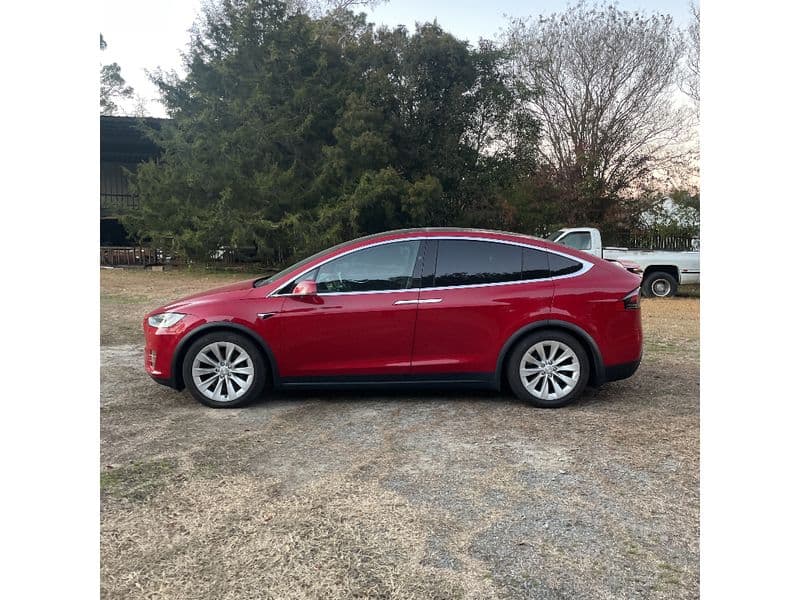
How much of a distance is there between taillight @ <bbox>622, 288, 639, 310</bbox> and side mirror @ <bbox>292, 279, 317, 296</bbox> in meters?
2.72

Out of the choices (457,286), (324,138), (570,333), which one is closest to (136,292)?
(324,138)

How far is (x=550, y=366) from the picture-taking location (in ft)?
19.8

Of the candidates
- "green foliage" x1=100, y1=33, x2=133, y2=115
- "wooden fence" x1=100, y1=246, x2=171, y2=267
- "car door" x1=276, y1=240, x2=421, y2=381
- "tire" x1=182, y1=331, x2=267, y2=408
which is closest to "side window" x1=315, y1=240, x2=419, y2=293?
"car door" x1=276, y1=240, x2=421, y2=381

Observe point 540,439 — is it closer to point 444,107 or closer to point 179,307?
point 179,307

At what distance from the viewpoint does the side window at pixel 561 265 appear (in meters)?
6.12

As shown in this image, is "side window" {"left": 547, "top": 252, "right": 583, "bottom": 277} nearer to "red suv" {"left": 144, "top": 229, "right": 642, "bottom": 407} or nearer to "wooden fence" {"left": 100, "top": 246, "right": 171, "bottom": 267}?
"red suv" {"left": 144, "top": 229, "right": 642, "bottom": 407}

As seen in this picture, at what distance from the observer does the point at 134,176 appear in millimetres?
25984

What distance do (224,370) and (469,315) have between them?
7.21 feet

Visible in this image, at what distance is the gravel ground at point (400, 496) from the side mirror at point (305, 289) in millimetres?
1030

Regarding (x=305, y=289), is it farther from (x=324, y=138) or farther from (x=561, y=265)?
(x=324, y=138)

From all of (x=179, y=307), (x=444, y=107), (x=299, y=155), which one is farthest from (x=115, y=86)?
(x=179, y=307)

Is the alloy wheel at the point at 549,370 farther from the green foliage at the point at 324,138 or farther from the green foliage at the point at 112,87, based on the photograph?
the green foliage at the point at 112,87

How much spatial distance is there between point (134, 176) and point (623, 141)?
17.9 meters

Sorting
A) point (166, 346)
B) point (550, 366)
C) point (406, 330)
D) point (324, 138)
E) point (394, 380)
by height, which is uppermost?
point (324, 138)
